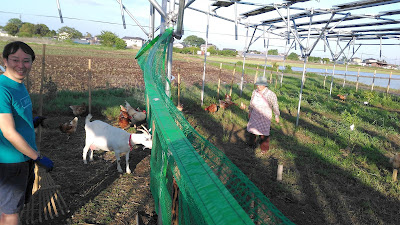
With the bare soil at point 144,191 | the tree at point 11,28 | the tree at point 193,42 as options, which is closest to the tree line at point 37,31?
the tree at point 11,28

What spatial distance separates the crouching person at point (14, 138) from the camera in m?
1.89

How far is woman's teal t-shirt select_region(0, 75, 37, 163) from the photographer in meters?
1.87

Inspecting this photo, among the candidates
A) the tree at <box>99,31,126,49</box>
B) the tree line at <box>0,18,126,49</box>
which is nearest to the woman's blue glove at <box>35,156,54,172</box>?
the tree line at <box>0,18,126,49</box>

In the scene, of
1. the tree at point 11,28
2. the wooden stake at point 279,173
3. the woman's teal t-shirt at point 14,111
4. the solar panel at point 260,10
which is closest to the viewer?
the woman's teal t-shirt at point 14,111

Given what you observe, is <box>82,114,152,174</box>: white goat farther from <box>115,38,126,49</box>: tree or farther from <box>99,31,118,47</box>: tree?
<box>99,31,118,47</box>: tree

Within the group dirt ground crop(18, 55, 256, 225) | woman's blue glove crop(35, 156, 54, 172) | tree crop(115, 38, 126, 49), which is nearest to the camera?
woman's blue glove crop(35, 156, 54, 172)

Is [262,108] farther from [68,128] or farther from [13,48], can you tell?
[13,48]

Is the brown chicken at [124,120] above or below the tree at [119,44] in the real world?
below

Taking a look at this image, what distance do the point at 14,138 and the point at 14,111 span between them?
0.21 metres

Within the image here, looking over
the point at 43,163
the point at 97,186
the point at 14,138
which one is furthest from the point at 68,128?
the point at 14,138

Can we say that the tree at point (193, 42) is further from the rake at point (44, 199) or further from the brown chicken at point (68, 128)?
the rake at point (44, 199)

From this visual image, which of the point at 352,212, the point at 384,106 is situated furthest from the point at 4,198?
the point at 384,106

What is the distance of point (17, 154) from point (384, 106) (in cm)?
1558

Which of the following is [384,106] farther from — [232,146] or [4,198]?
[4,198]
